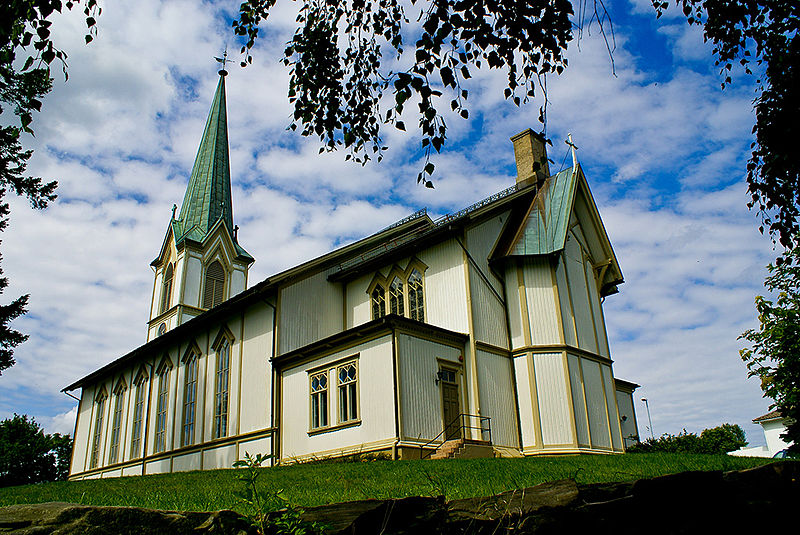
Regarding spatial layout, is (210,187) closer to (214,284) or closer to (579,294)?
(214,284)

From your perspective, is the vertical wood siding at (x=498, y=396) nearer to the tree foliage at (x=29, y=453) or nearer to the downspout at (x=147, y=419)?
the downspout at (x=147, y=419)

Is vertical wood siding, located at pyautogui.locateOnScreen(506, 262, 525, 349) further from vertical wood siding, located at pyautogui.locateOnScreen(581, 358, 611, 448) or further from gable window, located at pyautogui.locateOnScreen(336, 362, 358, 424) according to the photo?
gable window, located at pyautogui.locateOnScreen(336, 362, 358, 424)

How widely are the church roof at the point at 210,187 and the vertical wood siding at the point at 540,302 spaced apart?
28.8m

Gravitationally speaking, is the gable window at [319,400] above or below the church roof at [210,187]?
below

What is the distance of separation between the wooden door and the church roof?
29.5 metres

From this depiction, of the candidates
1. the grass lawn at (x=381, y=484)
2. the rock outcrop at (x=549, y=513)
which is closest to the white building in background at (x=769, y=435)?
the grass lawn at (x=381, y=484)

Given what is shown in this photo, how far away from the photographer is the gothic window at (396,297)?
23531mm

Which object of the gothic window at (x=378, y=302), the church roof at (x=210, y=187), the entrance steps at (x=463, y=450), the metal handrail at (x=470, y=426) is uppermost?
the church roof at (x=210, y=187)

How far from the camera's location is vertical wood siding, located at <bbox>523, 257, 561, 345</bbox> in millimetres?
22000

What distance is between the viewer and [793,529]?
23.0ft

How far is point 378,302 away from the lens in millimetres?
24156

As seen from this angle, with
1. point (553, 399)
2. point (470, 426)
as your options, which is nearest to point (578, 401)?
point (553, 399)

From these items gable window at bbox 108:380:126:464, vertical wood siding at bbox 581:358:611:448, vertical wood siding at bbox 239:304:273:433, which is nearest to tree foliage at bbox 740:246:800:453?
vertical wood siding at bbox 581:358:611:448

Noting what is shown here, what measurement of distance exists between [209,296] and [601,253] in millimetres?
27275
